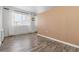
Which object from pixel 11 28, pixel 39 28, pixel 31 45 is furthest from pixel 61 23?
pixel 11 28

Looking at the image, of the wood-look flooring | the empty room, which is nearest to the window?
the empty room

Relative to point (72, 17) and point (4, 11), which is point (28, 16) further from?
point (72, 17)

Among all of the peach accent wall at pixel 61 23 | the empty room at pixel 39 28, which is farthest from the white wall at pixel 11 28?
the peach accent wall at pixel 61 23

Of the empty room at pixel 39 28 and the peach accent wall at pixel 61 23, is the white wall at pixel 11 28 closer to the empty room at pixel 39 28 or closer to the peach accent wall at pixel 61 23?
the empty room at pixel 39 28

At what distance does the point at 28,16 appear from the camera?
7.52 ft

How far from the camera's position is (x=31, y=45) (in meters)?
2.24

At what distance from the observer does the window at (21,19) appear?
2.25m

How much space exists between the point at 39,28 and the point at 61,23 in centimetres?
44

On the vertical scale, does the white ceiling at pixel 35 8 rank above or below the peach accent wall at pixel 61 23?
above

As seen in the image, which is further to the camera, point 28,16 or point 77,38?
point 28,16

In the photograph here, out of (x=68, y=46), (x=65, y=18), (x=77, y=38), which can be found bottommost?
(x=68, y=46)

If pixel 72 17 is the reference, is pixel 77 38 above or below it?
below
